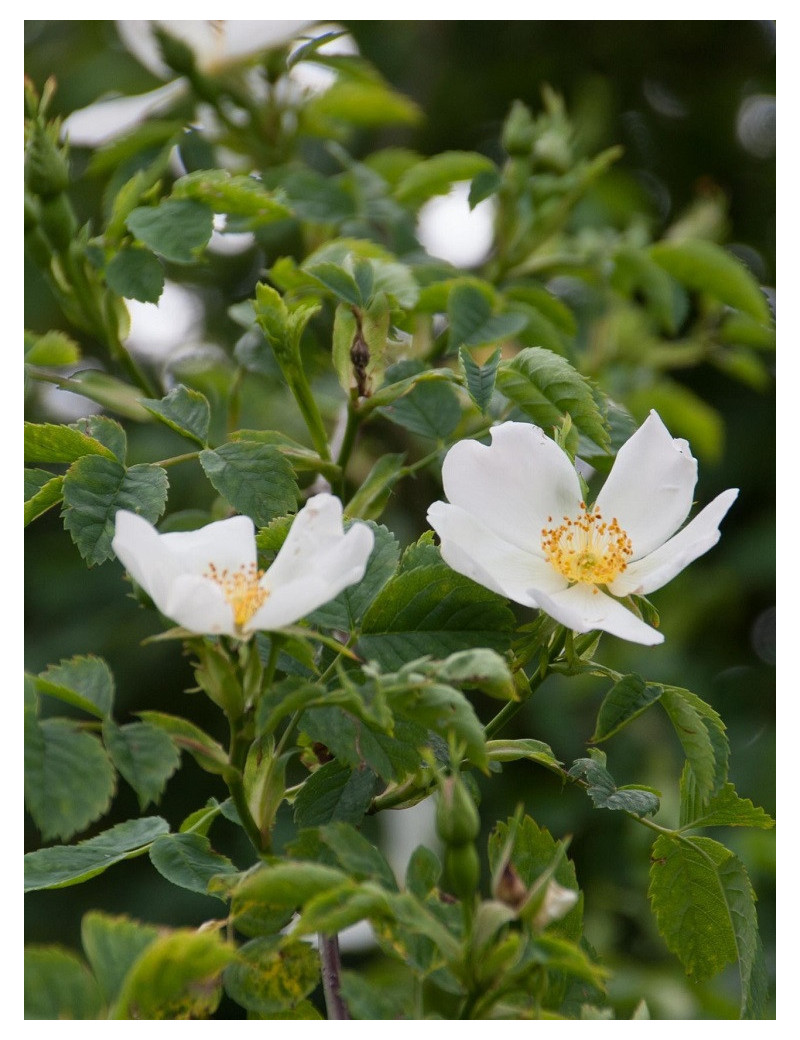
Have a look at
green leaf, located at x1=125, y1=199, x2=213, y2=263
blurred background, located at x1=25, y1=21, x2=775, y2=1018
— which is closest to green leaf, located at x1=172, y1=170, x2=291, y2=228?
green leaf, located at x1=125, y1=199, x2=213, y2=263

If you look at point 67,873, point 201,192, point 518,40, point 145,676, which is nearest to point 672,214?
point 518,40

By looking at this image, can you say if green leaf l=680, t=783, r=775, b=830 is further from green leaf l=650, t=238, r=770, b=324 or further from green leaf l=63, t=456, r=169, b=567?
green leaf l=650, t=238, r=770, b=324

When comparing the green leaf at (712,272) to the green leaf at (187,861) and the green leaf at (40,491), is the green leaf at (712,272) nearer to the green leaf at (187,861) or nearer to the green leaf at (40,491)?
the green leaf at (40,491)

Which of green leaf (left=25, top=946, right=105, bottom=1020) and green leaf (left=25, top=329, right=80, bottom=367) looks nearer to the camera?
green leaf (left=25, top=946, right=105, bottom=1020)

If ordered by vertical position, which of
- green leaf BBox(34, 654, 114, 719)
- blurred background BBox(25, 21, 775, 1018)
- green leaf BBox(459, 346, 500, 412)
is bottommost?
blurred background BBox(25, 21, 775, 1018)

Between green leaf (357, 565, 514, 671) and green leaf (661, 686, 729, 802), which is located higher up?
green leaf (357, 565, 514, 671)

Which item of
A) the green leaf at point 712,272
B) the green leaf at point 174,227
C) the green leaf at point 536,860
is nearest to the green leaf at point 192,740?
the green leaf at point 536,860

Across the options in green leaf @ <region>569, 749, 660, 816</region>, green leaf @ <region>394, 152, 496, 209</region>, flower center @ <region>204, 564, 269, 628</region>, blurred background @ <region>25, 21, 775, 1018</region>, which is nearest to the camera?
flower center @ <region>204, 564, 269, 628</region>
